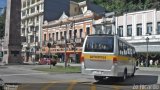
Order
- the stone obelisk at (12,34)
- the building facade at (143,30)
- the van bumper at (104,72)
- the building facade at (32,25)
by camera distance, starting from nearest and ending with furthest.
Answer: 1. the van bumper at (104,72)
2. the stone obelisk at (12,34)
3. the building facade at (143,30)
4. the building facade at (32,25)

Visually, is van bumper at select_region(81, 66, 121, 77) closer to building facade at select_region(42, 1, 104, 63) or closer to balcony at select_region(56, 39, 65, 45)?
building facade at select_region(42, 1, 104, 63)

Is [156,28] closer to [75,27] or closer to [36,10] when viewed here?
[75,27]

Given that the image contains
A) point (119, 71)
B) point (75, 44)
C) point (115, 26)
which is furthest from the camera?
point (75, 44)

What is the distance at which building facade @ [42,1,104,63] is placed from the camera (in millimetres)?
76562

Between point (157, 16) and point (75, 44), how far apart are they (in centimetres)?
2250

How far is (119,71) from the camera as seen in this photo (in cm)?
2303

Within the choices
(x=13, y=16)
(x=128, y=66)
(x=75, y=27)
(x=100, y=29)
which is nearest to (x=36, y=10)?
(x=75, y=27)

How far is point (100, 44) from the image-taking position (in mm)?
22422

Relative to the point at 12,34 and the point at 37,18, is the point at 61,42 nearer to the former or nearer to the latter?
the point at 37,18

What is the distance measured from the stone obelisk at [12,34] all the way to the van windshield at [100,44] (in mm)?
36270

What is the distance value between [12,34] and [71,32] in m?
25.6

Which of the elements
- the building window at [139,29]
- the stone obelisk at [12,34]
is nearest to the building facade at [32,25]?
the stone obelisk at [12,34]

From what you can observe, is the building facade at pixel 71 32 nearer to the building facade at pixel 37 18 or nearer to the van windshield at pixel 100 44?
the building facade at pixel 37 18

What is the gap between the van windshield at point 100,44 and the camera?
2231cm
